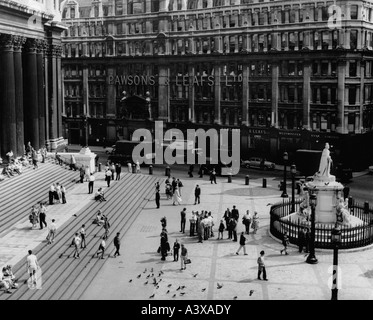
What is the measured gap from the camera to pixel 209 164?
7312 centimetres

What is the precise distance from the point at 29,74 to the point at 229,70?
3060 cm

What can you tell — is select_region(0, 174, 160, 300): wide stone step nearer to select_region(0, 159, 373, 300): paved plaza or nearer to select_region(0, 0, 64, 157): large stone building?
select_region(0, 159, 373, 300): paved plaza

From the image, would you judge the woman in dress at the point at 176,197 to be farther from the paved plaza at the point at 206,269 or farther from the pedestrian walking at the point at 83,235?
the pedestrian walking at the point at 83,235

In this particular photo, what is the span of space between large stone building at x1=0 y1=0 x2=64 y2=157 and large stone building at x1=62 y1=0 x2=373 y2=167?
78.0 ft

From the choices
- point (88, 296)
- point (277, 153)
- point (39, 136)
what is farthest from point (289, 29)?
point (88, 296)

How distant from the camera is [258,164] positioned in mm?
74688

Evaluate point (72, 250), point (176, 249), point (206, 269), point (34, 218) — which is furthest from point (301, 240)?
point (34, 218)

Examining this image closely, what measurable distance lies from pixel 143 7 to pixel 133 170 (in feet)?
112

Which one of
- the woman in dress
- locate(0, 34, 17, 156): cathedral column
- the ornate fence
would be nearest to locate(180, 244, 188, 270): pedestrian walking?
the ornate fence

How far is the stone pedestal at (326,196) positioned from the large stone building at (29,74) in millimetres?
26930

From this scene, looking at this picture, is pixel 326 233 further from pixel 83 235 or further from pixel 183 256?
pixel 83 235

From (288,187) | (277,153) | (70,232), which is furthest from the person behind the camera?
(277,153)

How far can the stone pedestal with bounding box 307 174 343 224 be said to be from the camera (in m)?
40.7
